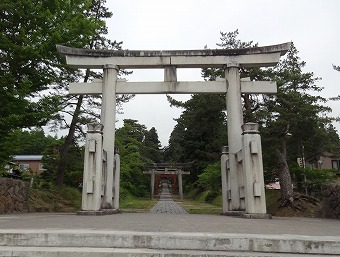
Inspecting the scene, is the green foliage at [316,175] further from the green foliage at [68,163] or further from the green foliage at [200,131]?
the green foliage at [68,163]

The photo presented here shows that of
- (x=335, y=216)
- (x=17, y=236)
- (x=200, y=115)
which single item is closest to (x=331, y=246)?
(x=17, y=236)

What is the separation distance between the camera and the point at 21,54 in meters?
11.7

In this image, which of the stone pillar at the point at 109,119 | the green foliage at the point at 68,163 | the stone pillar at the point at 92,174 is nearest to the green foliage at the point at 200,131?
the stone pillar at the point at 109,119

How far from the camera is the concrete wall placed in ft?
37.2

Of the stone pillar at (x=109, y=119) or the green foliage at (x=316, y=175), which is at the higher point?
the stone pillar at (x=109, y=119)

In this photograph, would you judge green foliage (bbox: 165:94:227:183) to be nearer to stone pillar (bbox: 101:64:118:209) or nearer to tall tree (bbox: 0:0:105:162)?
stone pillar (bbox: 101:64:118:209)

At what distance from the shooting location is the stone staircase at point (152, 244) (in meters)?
4.25

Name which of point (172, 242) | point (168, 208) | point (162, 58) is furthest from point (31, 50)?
point (168, 208)

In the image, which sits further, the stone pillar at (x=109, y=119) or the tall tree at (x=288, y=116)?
the tall tree at (x=288, y=116)

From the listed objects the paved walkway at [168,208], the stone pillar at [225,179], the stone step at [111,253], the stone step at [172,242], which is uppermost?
the stone pillar at [225,179]

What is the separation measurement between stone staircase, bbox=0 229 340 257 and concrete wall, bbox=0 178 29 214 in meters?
7.71

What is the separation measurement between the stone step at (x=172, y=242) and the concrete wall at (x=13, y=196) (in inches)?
301

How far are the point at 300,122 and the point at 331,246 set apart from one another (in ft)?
43.5

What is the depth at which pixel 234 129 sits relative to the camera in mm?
11438
